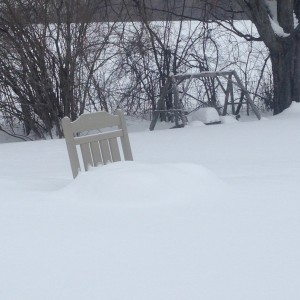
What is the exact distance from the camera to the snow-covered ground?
2.87 meters

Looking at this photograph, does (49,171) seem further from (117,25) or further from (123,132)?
(117,25)

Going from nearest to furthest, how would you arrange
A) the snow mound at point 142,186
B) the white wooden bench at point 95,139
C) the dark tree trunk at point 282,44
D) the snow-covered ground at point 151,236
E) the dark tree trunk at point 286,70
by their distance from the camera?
the snow-covered ground at point 151,236 < the snow mound at point 142,186 < the white wooden bench at point 95,139 < the dark tree trunk at point 282,44 < the dark tree trunk at point 286,70

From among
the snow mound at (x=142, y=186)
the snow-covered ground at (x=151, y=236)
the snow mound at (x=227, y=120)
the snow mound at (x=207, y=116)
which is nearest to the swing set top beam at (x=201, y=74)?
the snow mound at (x=207, y=116)

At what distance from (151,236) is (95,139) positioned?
2.43 m

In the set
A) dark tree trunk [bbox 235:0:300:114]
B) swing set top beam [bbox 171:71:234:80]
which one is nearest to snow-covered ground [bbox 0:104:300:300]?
swing set top beam [bbox 171:71:234:80]

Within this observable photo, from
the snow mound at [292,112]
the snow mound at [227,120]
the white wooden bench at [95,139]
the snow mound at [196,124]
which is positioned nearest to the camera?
the white wooden bench at [95,139]

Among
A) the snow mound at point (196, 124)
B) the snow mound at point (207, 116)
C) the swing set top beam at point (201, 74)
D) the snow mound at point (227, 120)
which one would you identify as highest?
the swing set top beam at point (201, 74)

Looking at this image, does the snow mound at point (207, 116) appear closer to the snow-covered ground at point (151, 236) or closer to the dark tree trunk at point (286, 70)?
the dark tree trunk at point (286, 70)

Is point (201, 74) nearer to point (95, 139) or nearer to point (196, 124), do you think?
point (196, 124)

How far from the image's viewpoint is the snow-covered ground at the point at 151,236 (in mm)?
2867

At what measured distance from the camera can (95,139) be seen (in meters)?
5.73

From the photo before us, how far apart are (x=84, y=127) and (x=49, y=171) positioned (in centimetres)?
174

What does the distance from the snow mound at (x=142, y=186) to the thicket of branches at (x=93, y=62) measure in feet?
27.2

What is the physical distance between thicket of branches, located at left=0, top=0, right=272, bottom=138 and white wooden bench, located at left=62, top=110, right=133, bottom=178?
6.63m
